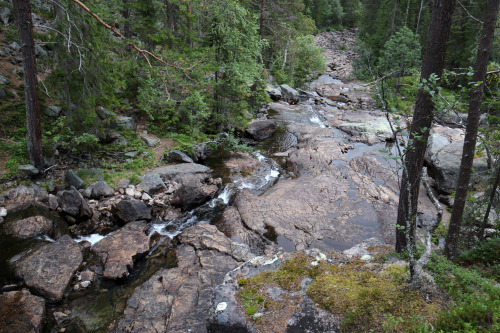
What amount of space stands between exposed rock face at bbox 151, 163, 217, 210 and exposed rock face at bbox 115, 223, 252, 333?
2.30 meters

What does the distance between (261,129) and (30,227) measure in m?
12.3

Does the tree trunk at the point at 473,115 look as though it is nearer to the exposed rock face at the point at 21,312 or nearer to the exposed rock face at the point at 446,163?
the exposed rock face at the point at 446,163

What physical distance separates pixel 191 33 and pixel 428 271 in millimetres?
14717

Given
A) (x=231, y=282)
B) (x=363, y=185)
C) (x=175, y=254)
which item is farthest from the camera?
(x=363, y=185)

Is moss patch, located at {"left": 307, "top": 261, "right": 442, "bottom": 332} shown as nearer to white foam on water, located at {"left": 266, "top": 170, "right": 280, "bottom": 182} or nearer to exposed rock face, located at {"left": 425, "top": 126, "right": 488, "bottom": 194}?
white foam on water, located at {"left": 266, "top": 170, "right": 280, "bottom": 182}

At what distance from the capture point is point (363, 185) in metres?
12.2

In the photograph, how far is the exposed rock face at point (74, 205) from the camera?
880 cm

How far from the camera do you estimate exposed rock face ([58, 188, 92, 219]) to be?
880 centimetres

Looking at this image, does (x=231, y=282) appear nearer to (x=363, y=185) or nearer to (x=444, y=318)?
(x=444, y=318)

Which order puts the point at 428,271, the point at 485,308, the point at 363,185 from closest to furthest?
the point at 485,308
the point at 428,271
the point at 363,185

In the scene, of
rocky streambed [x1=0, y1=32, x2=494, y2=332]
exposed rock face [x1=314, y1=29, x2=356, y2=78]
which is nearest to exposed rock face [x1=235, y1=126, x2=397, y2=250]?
rocky streambed [x1=0, y1=32, x2=494, y2=332]

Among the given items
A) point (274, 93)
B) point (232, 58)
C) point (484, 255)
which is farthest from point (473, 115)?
point (274, 93)

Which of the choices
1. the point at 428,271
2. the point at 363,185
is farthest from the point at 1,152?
the point at 363,185

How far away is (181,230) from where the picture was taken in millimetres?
9336
